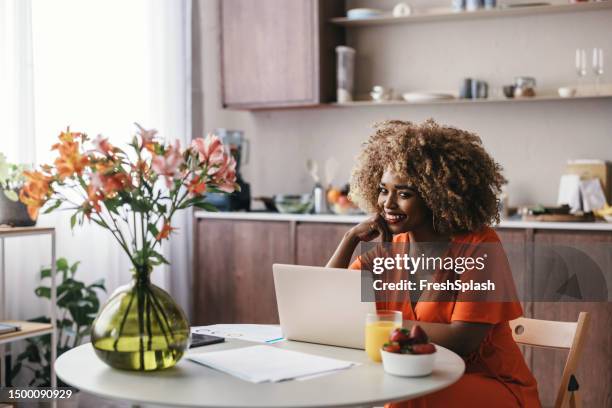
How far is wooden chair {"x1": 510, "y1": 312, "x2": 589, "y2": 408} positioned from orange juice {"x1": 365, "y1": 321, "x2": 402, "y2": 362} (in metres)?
0.54

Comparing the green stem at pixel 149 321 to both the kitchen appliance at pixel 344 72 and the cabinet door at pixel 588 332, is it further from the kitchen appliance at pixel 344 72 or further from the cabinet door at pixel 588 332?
the kitchen appliance at pixel 344 72

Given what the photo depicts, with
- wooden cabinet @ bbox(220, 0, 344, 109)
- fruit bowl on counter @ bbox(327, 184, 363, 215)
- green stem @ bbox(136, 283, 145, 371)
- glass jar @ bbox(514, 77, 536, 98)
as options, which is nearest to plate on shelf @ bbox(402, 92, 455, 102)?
glass jar @ bbox(514, 77, 536, 98)

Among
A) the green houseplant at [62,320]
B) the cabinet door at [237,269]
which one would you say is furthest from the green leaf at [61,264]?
the cabinet door at [237,269]

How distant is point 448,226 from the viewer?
7.13 ft

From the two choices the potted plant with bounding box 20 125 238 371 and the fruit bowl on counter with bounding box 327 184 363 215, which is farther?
the fruit bowl on counter with bounding box 327 184 363 215

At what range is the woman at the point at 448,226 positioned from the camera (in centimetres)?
190

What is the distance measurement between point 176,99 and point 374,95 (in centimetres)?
112

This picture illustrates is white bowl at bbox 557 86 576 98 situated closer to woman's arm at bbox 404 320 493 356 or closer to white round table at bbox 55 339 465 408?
woman's arm at bbox 404 320 493 356

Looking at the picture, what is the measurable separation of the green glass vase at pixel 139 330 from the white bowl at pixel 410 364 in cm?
44

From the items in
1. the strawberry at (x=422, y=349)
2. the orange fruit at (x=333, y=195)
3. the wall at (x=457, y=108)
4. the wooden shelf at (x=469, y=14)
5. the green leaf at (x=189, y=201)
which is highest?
the wooden shelf at (x=469, y=14)

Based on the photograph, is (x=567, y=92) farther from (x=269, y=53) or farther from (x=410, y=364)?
(x=410, y=364)

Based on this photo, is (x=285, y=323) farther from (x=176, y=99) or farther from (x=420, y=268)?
(x=176, y=99)

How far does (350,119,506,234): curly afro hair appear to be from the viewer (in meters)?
2.15

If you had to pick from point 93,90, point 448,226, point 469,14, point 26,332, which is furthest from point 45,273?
point 469,14
